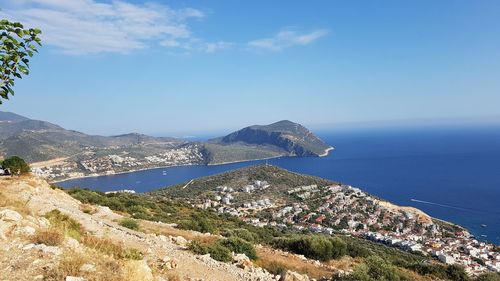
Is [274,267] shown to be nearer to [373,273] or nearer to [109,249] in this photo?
[373,273]

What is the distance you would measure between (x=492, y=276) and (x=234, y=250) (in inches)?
418

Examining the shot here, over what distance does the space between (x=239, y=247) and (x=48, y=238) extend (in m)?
6.04

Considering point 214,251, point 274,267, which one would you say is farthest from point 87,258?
point 274,267

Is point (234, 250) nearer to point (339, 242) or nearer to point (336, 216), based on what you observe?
point (339, 242)

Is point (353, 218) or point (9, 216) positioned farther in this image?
point (353, 218)

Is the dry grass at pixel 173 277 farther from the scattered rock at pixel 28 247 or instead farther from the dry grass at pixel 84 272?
the scattered rock at pixel 28 247

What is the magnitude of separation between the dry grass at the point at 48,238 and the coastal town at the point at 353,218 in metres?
40.3

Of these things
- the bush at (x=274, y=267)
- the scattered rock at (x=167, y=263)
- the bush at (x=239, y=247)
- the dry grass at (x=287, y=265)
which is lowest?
the dry grass at (x=287, y=265)

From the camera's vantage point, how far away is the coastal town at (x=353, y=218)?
50.5 metres

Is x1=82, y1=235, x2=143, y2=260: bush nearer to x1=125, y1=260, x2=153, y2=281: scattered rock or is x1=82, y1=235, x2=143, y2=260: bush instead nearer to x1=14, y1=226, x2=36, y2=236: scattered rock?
A: x1=125, y1=260, x2=153, y2=281: scattered rock

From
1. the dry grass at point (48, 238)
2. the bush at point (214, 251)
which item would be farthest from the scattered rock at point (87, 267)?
the bush at point (214, 251)

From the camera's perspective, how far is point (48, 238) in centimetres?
679

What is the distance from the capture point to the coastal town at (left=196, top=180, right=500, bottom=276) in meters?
50.5

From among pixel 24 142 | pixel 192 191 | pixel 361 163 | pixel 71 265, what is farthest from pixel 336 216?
pixel 24 142
